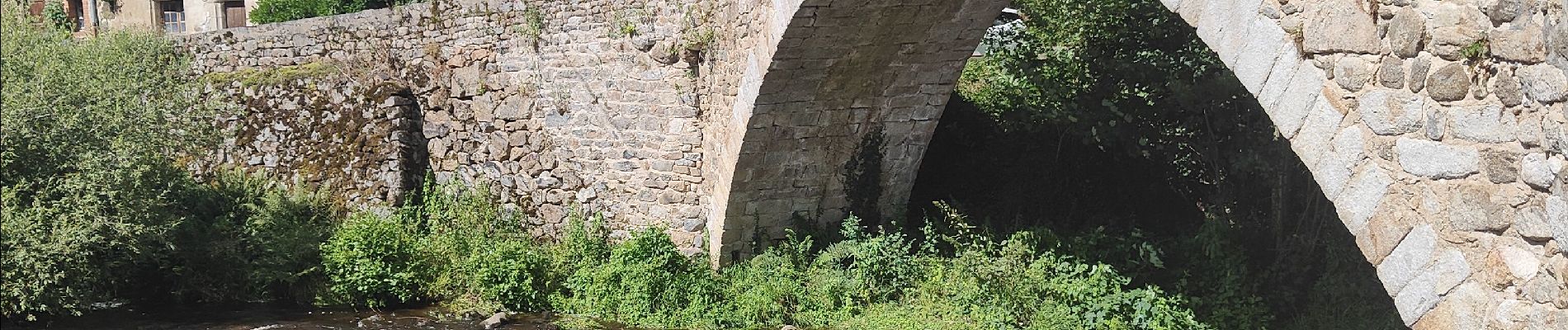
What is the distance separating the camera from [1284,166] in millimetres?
9023

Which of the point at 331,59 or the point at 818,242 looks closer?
the point at 818,242

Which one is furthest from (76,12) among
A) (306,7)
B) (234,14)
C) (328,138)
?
(328,138)

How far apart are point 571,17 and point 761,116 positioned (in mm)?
1925

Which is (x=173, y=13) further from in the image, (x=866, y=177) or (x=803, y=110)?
(x=803, y=110)

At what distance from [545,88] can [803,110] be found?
2.33 metres

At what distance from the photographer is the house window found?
61.5ft

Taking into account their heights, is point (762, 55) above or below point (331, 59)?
above

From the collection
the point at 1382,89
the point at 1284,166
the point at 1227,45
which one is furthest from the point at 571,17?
the point at 1382,89

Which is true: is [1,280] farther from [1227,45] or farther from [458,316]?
[1227,45]

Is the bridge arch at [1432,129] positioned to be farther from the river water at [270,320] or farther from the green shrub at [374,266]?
the green shrub at [374,266]

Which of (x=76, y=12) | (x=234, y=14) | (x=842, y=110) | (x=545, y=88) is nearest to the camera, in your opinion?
(x=842, y=110)

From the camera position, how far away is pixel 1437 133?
3.81m

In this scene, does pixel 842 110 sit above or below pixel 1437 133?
below

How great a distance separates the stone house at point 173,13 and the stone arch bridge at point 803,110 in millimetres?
7136
